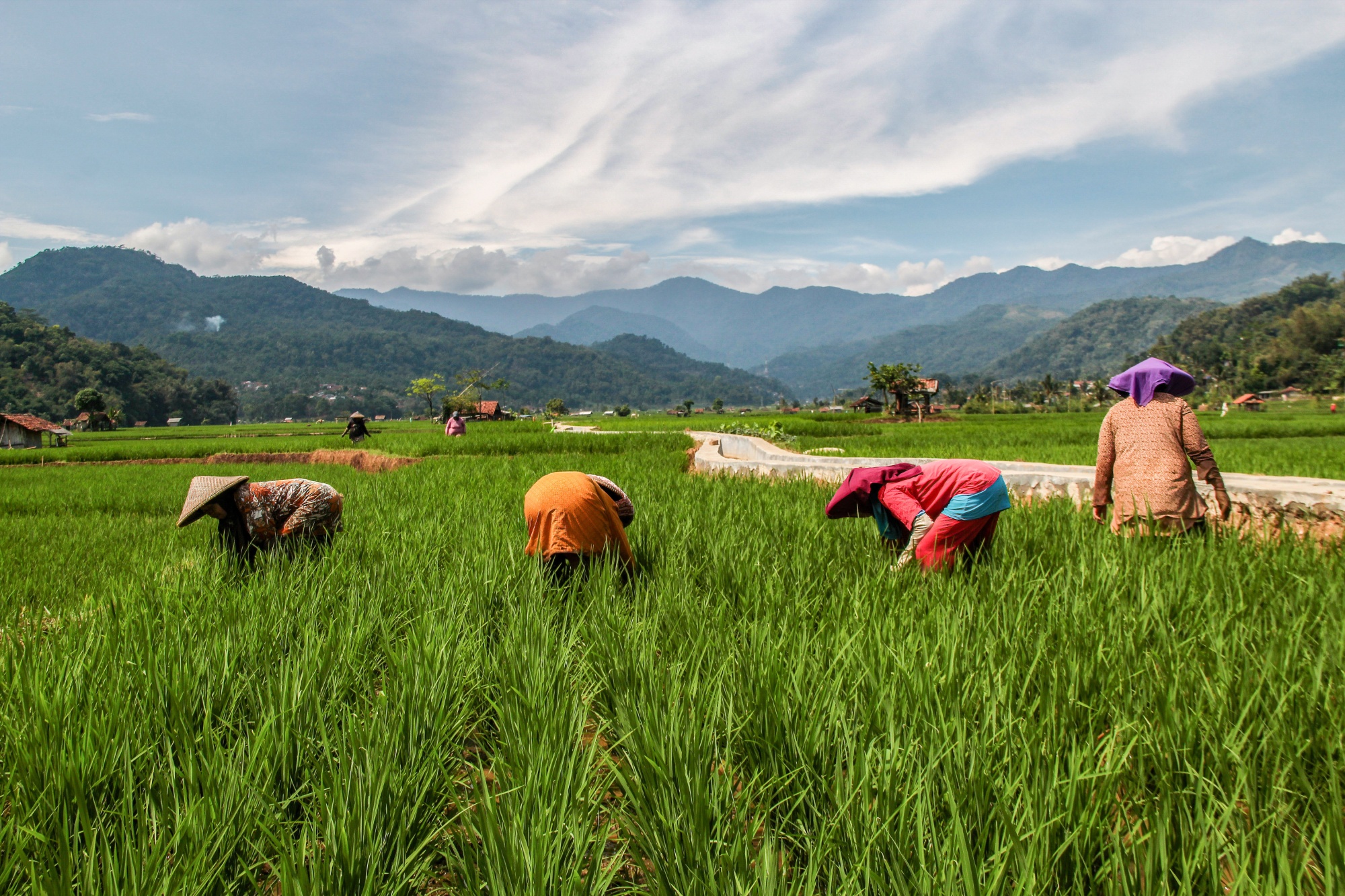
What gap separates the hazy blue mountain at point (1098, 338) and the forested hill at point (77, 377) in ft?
533

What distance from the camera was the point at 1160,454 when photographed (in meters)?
3.42

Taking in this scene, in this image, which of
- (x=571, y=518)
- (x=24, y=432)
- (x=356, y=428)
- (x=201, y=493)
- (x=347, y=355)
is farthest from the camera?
(x=347, y=355)

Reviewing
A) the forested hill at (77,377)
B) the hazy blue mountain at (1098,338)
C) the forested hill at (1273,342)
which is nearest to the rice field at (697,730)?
the forested hill at (1273,342)

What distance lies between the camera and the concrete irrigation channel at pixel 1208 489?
12.9 feet

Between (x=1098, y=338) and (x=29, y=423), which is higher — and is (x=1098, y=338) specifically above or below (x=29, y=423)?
above

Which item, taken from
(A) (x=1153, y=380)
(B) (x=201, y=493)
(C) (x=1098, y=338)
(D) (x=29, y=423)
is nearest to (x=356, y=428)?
(B) (x=201, y=493)

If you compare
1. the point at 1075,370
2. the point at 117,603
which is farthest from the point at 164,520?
the point at 1075,370

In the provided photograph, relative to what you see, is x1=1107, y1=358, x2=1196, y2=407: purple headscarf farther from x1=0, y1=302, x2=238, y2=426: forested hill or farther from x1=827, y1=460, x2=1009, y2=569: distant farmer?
x1=0, y1=302, x2=238, y2=426: forested hill

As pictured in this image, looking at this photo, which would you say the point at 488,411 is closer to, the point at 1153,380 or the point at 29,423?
the point at 29,423

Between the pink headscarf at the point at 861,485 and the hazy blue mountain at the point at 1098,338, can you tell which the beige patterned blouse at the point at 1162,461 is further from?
the hazy blue mountain at the point at 1098,338

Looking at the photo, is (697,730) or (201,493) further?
(201,493)

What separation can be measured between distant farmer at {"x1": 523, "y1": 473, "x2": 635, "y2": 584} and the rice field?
0.51ft

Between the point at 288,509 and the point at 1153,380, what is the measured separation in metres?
4.92

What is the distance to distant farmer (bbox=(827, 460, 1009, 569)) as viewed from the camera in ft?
9.76
